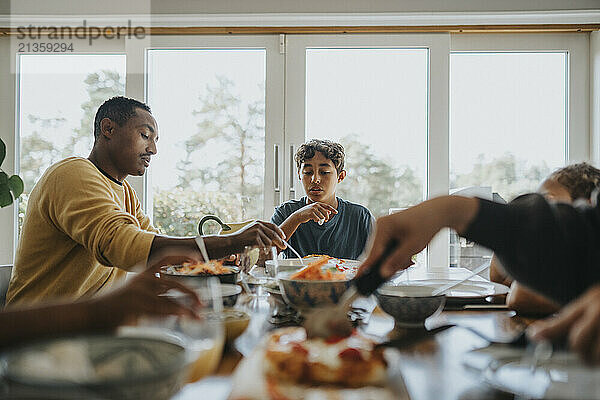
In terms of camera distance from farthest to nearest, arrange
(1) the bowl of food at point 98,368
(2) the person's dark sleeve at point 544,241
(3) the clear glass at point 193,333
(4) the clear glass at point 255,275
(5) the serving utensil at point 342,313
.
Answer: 1. (4) the clear glass at point 255,275
2. (2) the person's dark sleeve at point 544,241
3. (5) the serving utensil at point 342,313
4. (3) the clear glass at point 193,333
5. (1) the bowl of food at point 98,368

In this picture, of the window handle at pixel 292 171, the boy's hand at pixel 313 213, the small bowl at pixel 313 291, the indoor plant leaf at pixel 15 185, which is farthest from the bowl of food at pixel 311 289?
the window handle at pixel 292 171

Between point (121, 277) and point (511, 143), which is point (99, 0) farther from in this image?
point (511, 143)

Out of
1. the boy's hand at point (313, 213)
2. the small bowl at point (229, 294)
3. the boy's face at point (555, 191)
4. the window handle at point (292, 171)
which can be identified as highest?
the window handle at point (292, 171)

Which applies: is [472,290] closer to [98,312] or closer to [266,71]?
[98,312]

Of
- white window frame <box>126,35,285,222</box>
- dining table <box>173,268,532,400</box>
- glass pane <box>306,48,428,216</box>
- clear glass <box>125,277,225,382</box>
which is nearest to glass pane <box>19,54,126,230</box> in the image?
white window frame <box>126,35,285,222</box>

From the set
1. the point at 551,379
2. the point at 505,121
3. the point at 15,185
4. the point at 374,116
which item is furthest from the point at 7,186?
the point at 505,121

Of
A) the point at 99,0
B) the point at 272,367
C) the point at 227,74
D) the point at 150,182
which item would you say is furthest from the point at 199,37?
the point at 272,367

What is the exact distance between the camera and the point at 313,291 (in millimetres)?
998

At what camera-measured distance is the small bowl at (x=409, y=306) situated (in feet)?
3.35

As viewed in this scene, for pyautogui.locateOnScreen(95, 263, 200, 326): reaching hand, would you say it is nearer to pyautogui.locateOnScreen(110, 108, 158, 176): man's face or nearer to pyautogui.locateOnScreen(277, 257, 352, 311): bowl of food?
pyautogui.locateOnScreen(277, 257, 352, 311): bowl of food

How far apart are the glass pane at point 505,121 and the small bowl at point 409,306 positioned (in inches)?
88.4

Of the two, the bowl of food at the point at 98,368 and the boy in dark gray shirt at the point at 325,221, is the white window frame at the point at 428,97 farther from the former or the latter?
the bowl of food at the point at 98,368

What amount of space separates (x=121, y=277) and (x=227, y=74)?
1714 mm

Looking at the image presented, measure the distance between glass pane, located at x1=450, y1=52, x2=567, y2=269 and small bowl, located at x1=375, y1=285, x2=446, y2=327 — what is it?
2245mm
